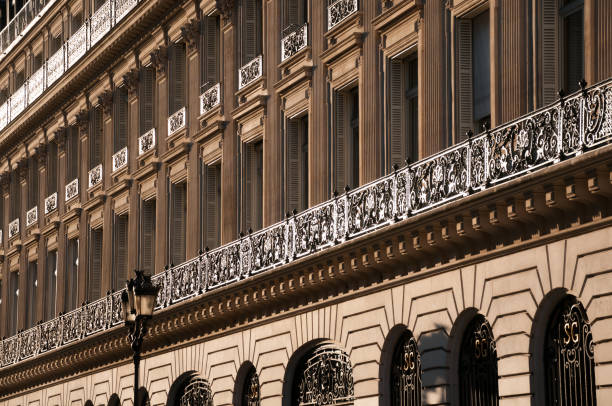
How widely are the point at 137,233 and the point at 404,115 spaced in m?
15.0

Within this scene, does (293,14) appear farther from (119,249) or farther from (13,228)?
(13,228)

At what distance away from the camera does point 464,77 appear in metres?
28.0

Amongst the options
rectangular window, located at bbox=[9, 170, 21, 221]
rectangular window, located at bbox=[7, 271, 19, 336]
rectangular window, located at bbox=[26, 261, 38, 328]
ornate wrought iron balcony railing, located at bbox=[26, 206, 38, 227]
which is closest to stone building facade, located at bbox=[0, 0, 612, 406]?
ornate wrought iron balcony railing, located at bbox=[26, 206, 38, 227]

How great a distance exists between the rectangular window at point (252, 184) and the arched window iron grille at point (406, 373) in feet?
28.6

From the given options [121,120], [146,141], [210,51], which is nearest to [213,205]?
[210,51]

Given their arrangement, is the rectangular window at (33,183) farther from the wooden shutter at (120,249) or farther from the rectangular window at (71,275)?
the wooden shutter at (120,249)

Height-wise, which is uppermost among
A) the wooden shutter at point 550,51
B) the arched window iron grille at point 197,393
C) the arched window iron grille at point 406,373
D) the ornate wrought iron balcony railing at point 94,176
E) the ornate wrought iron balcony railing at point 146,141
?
the ornate wrought iron balcony railing at point 94,176

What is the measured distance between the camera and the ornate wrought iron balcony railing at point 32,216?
53.9 meters

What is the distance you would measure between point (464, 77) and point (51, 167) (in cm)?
2746

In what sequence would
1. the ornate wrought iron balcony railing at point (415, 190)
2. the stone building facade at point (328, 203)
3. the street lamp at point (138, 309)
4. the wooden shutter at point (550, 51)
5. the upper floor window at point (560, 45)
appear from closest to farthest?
1. the ornate wrought iron balcony railing at point (415, 190)
2. the stone building facade at point (328, 203)
3. the upper floor window at point (560, 45)
4. the wooden shutter at point (550, 51)
5. the street lamp at point (138, 309)

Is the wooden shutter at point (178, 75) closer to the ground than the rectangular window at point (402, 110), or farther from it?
farther from it

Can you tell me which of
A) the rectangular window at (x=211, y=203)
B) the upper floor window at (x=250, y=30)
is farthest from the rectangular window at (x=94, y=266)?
the upper floor window at (x=250, y=30)

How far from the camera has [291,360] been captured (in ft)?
106

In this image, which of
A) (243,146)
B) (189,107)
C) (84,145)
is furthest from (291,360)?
(84,145)
